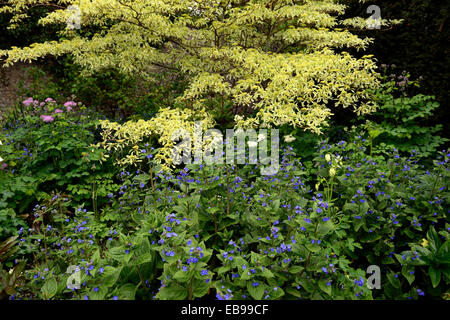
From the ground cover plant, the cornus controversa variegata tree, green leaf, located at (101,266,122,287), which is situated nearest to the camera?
green leaf, located at (101,266,122,287)

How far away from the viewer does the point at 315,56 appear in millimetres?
3721

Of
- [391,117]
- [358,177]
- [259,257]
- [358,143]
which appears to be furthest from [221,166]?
[391,117]

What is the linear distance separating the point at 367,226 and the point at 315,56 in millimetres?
2374

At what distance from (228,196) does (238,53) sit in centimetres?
231

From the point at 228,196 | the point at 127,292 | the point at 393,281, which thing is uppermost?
the point at 228,196

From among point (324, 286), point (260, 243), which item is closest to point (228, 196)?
point (260, 243)

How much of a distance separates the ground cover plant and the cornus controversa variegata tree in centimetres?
3

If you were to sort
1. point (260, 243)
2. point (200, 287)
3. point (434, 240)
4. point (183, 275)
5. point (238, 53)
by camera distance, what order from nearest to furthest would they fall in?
point (183, 275) < point (200, 287) < point (260, 243) < point (434, 240) < point (238, 53)

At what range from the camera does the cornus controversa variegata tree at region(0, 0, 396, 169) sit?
342 cm

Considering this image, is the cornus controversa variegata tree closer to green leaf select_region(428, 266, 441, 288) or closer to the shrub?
the shrub

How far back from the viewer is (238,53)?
12.3 feet

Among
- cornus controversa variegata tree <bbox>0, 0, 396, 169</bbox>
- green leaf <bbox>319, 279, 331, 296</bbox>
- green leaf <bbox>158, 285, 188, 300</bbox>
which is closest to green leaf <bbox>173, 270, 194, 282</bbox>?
green leaf <bbox>158, 285, 188, 300</bbox>

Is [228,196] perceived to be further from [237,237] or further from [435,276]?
[435,276]

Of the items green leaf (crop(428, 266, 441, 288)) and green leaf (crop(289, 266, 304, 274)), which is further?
green leaf (crop(428, 266, 441, 288))
